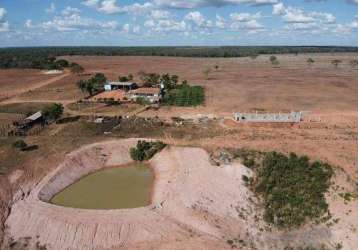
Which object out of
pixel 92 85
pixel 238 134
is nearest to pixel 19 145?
pixel 238 134

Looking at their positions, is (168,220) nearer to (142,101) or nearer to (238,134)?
(238,134)

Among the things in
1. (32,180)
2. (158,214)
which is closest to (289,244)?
(158,214)

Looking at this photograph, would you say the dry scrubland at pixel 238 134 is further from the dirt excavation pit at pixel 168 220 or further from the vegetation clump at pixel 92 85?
the vegetation clump at pixel 92 85

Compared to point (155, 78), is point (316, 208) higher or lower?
lower

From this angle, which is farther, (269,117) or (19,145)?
(269,117)

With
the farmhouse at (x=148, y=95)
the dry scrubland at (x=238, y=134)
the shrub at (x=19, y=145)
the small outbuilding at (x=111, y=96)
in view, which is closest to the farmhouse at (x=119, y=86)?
the small outbuilding at (x=111, y=96)

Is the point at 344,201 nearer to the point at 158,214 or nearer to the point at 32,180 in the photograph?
the point at 158,214

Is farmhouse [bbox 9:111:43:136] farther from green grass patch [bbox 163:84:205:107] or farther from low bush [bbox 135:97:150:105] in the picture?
green grass patch [bbox 163:84:205:107]
